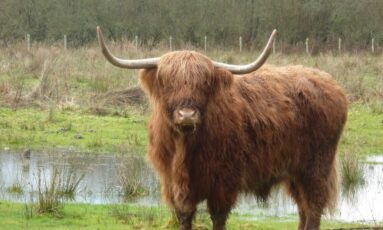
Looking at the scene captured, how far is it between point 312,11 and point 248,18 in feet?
9.29

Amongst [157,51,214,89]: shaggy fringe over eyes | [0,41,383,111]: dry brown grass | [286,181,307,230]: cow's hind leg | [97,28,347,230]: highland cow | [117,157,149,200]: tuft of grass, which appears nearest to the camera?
[157,51,214,89]: shaggy fringe over eyes

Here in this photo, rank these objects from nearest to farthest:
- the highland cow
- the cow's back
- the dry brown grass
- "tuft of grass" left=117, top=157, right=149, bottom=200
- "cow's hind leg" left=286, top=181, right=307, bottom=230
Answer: the highland cow < the cow's back < "cow's hind leg" left=286, top=181, right=307, bottom=230 < "tuft of grass" left=117, top=157, right=149, bottom=200 < the dry brown grass

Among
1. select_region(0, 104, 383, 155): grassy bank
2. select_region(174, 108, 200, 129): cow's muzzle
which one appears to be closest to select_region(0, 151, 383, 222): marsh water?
select_region(0, 104, 383, 155): grassy bank

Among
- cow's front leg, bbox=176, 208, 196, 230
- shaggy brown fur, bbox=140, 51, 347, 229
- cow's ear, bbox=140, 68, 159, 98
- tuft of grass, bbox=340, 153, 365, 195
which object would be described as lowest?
tuft of grass, bbox=340, 153, 365, 195

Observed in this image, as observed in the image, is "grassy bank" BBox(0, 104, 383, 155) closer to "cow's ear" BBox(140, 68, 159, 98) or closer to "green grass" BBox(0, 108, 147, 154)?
"green grass" BBox(0, 108, 147, 154)

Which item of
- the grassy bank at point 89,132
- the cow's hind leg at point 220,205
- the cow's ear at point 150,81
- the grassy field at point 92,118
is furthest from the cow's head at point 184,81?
the grassy bank at point 89,132

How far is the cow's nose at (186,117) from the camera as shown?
614 cm

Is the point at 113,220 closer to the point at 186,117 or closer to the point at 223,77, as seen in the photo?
the point at 223,77

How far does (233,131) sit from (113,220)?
1956 mm

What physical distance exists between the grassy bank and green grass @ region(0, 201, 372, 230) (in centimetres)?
337

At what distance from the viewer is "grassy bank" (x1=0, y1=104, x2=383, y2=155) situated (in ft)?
41.9

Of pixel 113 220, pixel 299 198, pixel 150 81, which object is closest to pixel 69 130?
pixel 113 220

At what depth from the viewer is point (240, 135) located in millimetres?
6910

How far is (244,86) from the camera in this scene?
730cm
